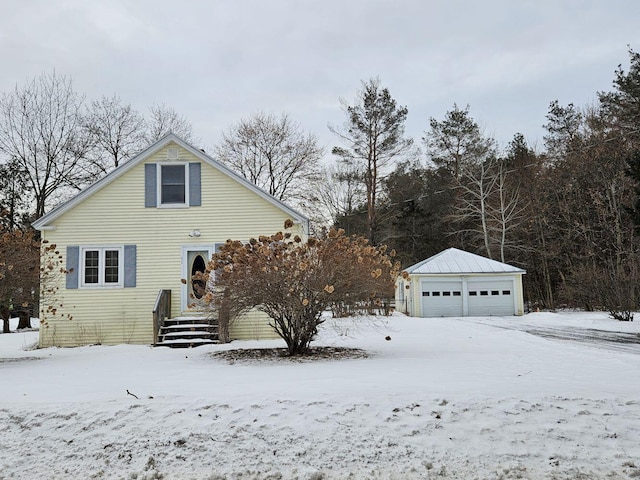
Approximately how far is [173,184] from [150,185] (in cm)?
62

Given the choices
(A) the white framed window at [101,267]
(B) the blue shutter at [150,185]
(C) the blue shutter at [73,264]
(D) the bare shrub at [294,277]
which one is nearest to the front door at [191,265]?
(B) the blue shutter at [150,185]

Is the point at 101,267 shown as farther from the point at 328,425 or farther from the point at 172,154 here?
the point at 328,425

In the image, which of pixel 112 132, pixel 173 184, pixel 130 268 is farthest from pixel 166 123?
pixel 130 268

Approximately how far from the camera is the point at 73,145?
2406cm

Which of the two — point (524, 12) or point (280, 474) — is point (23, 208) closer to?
point (524, 12)

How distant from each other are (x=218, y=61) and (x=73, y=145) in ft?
35.7

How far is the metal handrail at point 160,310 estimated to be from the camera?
12.8 m

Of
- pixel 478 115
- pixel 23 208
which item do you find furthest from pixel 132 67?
pixel 478 115

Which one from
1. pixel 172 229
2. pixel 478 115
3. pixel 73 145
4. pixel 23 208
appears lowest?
pixel 172 229

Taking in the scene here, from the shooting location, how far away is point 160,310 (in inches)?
521

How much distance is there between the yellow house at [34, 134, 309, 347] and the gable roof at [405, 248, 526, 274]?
38.8ft

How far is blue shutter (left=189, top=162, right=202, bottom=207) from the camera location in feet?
47.3

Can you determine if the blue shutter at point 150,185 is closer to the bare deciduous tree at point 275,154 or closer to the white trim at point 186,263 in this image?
the white trim at point 186,263

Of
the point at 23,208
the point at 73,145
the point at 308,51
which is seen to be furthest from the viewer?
the point at 23,208
